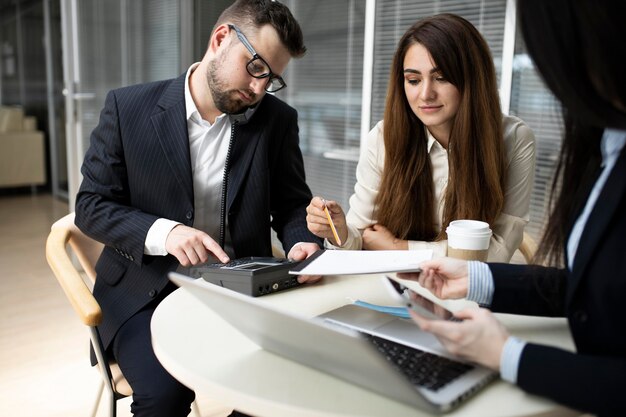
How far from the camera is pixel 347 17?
3.21m

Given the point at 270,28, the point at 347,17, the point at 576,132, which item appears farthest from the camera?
the point at 347,17

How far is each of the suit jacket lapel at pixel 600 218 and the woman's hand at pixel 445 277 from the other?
25 cm

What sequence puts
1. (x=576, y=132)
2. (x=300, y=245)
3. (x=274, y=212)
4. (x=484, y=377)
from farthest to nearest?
1. (x=274, y=212)
2. (x=300, y=245)
3. (x=576, y=132)
4. (x=484, y=377)

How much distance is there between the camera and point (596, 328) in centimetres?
93

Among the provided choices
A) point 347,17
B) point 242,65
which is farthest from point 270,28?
point 347,17

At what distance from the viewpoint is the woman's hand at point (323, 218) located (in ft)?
5.38

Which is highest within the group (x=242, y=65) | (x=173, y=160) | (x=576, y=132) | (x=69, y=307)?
(x=242, y=65)

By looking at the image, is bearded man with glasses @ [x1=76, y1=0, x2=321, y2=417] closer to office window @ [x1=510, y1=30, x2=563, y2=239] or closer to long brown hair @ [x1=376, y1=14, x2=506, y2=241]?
long brown hair @ [x1=376, y1=14, x2=506, y2=241]

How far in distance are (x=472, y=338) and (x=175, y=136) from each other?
4.00 feet

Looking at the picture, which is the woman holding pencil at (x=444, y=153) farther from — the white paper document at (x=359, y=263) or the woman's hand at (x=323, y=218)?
the white paper document at (x=359, y=263)

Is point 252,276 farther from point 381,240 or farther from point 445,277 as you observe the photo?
point 381,240

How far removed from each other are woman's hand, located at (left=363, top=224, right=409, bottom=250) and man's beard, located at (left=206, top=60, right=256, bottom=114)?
560 mm

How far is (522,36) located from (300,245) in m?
0.86

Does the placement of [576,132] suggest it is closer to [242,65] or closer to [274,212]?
[242,65]
